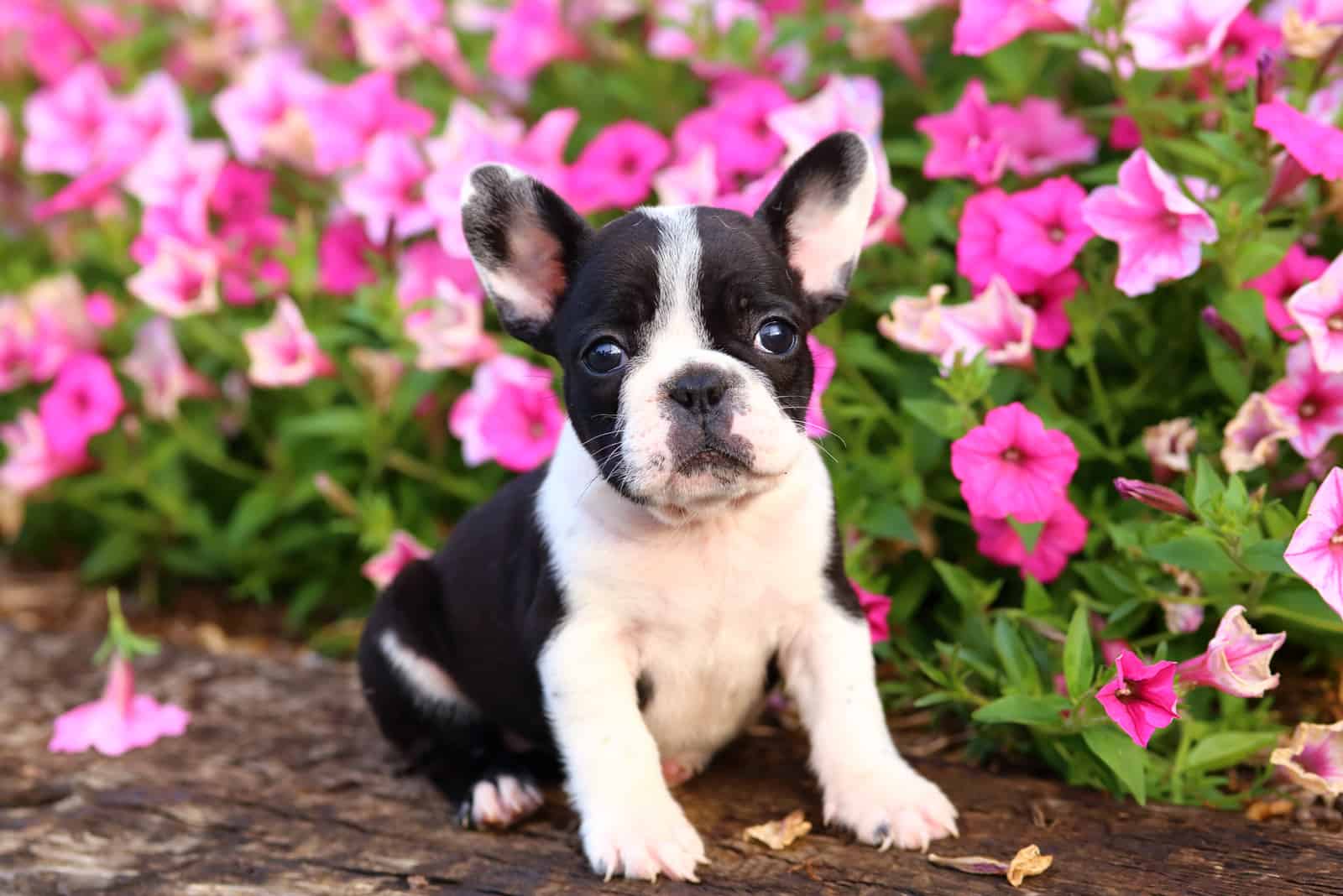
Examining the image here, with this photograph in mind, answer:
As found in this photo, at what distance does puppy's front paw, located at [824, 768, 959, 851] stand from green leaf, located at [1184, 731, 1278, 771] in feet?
2.03

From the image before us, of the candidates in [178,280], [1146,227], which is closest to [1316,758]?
[1146,227]

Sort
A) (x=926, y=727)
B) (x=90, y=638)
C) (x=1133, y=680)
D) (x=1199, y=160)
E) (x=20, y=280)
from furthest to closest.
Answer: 1. (x=20, y=280)
2. (x=90, y=638)
3. (x=926, y=727)
4. (x=1199, y=160)
5. (x=1133, y=680)

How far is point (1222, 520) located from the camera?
3.12m

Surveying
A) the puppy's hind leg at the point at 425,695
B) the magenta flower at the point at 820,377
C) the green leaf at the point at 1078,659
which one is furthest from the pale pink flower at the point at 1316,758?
the puppy's hind leg at the point at 425,695

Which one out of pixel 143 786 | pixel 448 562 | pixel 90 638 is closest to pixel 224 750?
pixel 143 786

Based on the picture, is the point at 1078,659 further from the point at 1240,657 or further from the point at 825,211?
the point at 825,211

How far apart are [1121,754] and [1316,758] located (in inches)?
16.6

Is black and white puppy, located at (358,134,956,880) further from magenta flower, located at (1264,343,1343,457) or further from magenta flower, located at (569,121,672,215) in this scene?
magenta flower, located at (569,121,672,215)

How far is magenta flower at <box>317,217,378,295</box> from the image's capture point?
5.38m

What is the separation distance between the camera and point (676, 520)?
3.20 meters

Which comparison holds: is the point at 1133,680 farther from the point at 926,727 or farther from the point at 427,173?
the point at 427,173

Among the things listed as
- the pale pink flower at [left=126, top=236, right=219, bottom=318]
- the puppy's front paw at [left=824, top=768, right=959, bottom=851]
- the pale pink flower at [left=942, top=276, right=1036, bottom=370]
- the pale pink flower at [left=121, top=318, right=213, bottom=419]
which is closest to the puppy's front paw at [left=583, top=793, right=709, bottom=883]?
the puppy's front paw at [left=824, top=768, right=959, bottom=851]

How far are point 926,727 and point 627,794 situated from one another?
1.25 m

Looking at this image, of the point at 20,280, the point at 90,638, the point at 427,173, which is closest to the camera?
the point at 427,173
